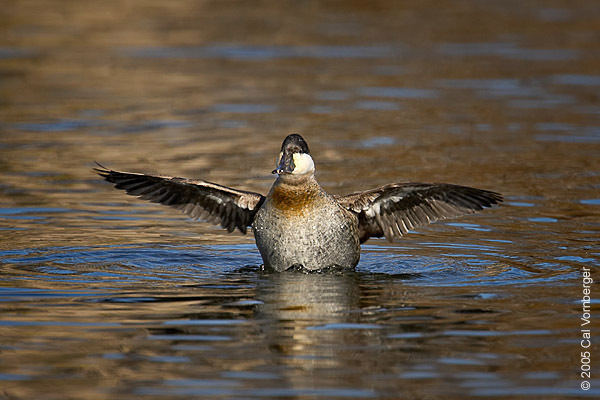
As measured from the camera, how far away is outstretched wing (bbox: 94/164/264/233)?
479 inches

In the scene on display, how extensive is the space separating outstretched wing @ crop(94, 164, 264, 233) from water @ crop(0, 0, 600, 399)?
1.66ft

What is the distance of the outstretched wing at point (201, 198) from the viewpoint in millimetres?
12164

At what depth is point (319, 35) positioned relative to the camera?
104 feet

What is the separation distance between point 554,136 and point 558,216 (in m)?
5.93

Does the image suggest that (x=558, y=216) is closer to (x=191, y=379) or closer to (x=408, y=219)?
(x=408, y=219)

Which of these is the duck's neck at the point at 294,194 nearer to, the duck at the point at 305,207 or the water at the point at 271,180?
the duck at the point at 305,207

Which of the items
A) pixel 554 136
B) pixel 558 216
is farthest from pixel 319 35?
pixel 558 216

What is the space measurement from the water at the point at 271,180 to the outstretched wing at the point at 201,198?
1.66ft

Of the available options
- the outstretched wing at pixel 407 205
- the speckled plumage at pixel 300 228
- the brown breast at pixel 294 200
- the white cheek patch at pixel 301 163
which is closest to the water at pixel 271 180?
the speckled plumage at pixel 300 228

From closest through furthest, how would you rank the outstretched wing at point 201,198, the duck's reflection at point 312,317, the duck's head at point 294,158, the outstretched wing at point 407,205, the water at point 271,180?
1. the water at point 271,180
2. the duck's reflection at point 312,317
3. the duck's head at point 294,158
4. the outstretched wing at point 407,205
5. the outstretched wing at point 201,198

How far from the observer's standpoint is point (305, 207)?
38.1 feet

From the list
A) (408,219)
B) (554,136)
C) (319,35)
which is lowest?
(408,219)

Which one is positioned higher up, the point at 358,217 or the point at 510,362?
the point at 358,217

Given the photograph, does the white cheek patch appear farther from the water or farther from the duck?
the water
